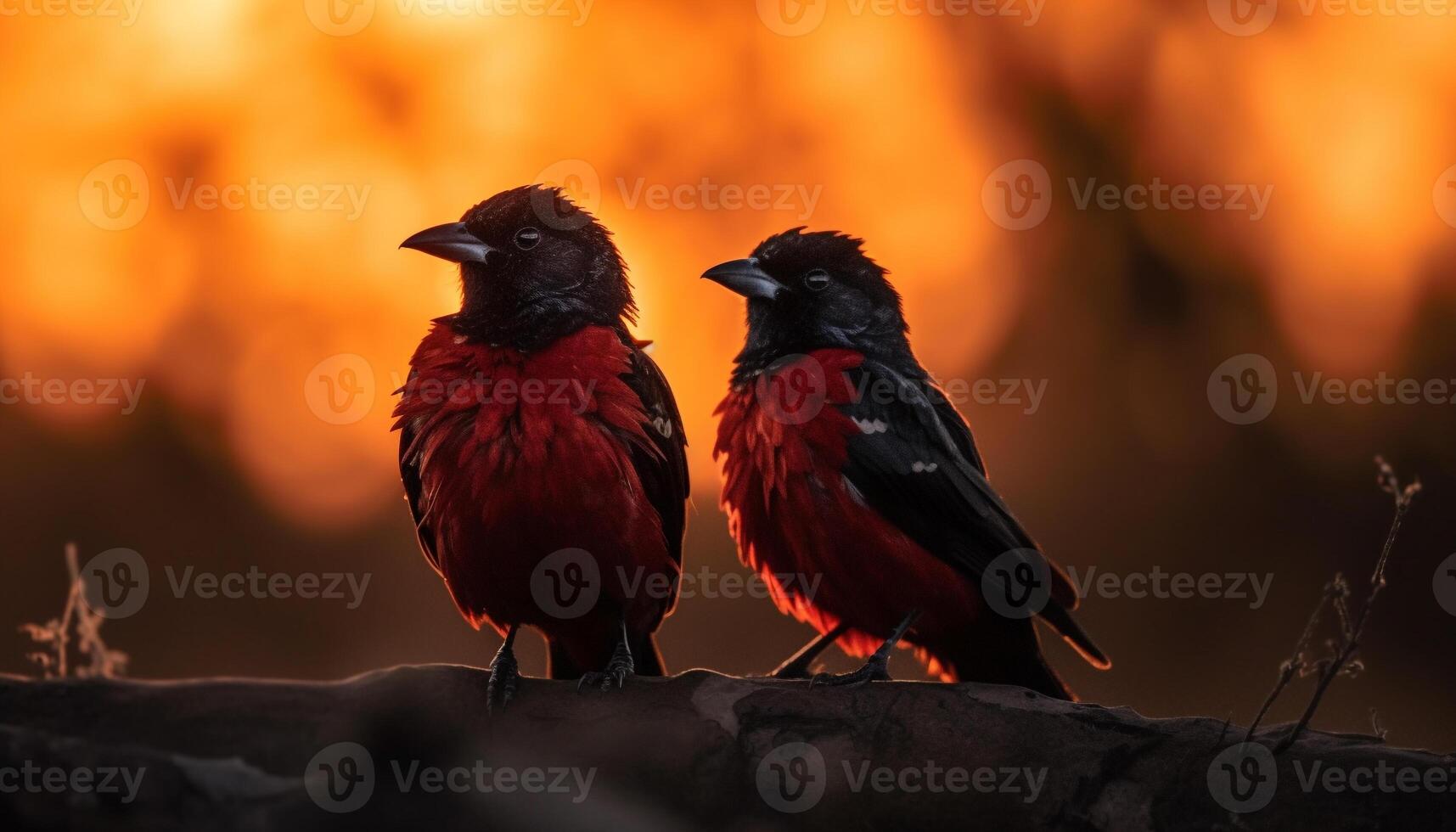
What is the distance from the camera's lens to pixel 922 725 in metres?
4.88

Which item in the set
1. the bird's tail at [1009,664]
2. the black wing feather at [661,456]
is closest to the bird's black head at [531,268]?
the black wing feather at [661,456]

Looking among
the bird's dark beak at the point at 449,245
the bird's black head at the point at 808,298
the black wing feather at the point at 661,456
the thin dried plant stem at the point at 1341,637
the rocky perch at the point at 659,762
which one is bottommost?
the rocky perch at the point at 659,762

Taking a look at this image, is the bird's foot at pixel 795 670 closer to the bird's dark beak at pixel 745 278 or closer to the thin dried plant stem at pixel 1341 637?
the bird's dark beak at pixel 745 278

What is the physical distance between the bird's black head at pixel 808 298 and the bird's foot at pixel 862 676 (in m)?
1.55

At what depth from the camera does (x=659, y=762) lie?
4.69 meters

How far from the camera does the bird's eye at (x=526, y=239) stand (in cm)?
615

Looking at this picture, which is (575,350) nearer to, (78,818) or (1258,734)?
(78,818)

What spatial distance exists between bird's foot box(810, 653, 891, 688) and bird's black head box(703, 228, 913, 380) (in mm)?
Answer: 1550

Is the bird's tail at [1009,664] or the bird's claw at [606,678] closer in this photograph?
the bird's claw at [606,678]

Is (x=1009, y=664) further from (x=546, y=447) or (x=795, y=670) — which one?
(x=546, y=447)

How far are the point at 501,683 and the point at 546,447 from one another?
1.01 m

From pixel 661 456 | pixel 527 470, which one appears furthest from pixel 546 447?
pixel 661 456

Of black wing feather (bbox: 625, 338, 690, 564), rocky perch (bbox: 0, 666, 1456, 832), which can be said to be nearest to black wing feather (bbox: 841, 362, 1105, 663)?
black wing feather (bbox: 625, 338, 690, 564)

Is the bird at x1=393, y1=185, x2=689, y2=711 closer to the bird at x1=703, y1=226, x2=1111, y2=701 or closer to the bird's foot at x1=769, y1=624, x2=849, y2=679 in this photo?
the bird at x1=703, y1=226, x2=1111, y2=701
